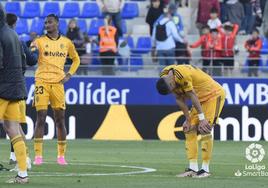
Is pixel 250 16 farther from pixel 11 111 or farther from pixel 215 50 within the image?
pixel 11 111

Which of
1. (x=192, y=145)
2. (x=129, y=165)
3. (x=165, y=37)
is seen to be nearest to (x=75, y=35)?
(x=165, y=37)

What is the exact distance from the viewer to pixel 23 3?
30469 millimetres

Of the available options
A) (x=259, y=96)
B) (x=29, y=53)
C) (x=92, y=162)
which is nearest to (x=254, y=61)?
(x=259, y=96)

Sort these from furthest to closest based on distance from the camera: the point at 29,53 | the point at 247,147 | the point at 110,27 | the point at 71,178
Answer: the point at 110,27 < the point at 247,147 < the point at 29,53 < the point at 71,178

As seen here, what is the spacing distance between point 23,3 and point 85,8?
1.98 meters

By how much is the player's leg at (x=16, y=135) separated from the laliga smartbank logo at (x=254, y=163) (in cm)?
358

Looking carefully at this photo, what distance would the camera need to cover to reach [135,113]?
80.9ft

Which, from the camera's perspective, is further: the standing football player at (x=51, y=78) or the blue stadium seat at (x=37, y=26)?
the blue stadium seat at (x=37, y=26)

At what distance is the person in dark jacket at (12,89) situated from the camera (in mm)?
12820

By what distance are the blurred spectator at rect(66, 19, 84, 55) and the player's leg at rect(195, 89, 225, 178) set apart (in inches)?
468

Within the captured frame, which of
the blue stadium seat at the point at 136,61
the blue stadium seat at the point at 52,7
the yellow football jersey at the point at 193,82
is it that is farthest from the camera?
the blue stadium seat at the point at 52,7

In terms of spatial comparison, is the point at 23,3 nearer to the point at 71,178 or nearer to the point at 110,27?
the point at 110,27

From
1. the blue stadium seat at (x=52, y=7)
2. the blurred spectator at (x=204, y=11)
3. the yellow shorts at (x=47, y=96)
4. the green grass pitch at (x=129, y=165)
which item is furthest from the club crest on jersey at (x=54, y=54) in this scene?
the blue stadium seat at (x=52, y=7)

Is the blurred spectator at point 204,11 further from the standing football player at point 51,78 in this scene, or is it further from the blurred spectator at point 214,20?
the standing football player at point 51,78
